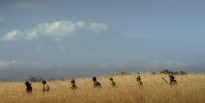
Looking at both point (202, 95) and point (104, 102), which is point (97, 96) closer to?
point (104, 102)

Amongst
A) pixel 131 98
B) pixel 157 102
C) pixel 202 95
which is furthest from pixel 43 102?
pixel 202 95

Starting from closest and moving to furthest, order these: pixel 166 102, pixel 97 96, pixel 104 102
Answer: pixel 166 102, pixel 104 102, pixel 97 96

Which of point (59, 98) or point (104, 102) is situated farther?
point (59, 98)

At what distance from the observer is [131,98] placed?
18391 mm

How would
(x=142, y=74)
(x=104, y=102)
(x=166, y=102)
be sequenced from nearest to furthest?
(x=166, y=102), (x=104, y=102), (x=142, y=74)

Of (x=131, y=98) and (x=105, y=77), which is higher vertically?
(x=105, y=77)

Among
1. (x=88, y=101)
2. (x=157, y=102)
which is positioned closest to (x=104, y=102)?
(x=88, y=101)

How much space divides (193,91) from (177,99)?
1818 millimetres

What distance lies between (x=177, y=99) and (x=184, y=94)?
1.12 meters

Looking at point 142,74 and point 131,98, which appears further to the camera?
point 142,74

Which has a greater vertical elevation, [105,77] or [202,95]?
[105,77]

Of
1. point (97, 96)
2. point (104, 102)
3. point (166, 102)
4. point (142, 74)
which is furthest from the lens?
point (142, 74)

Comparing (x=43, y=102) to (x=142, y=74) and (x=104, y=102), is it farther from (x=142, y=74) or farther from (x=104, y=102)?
(x=142, y=74)

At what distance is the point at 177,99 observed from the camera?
690 inches
